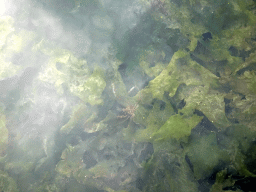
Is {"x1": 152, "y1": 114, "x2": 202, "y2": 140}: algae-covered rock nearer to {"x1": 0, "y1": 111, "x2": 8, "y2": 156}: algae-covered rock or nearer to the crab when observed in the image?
the crab

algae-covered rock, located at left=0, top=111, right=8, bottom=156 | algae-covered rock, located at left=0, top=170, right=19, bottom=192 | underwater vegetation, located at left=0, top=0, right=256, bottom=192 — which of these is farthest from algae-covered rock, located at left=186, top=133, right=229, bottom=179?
algae-covered rock, located at left=0, top=111, right=8, bottom=156

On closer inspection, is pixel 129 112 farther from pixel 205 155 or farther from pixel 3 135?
pixel 3 135

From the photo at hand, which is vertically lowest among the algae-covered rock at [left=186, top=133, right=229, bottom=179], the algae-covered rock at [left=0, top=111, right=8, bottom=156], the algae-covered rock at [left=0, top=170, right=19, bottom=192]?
the algae-covered rock at [left=0, top=170, right=19, bottom=192]

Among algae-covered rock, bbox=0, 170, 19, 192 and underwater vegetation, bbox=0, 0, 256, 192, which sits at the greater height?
underwater vegetation, bbox=0, 0, 256, 192

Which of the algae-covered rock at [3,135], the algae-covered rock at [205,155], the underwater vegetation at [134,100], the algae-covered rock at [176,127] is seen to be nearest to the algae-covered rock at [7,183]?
the underwater vegetation at [134,100]

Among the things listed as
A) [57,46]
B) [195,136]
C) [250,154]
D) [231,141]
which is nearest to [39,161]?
[57,46]

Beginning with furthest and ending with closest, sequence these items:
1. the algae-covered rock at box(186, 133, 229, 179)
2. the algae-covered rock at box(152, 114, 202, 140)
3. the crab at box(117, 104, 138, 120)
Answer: the crab at box(117, 104, 138, 120)
the algae-covered rock at box(152, 114, 202, 140)
the algae-covered rock at box(186, 133, 229, 179)

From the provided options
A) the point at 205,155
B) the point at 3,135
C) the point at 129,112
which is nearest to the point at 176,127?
the point at 205,155

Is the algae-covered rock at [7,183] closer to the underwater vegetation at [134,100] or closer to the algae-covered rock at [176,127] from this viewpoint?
the underwater vegetation at [134,100]

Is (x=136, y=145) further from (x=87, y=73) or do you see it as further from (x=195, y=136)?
(x=87, y=73)
